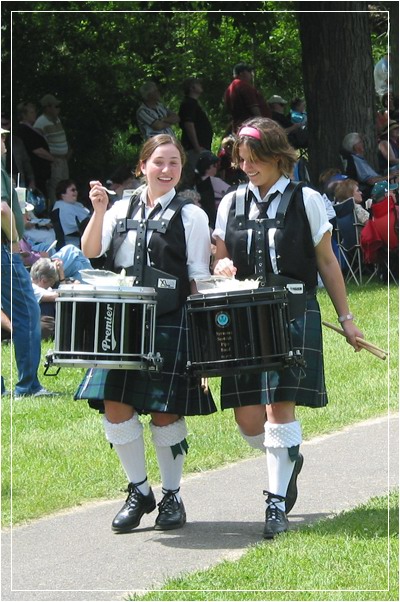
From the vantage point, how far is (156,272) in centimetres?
538

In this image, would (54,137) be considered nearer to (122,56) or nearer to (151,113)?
(151,113)

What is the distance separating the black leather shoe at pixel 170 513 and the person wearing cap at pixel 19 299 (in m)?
3.09

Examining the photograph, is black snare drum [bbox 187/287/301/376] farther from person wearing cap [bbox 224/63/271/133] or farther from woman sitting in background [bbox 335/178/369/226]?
person wearing cap [bbox 224/63/271/133]

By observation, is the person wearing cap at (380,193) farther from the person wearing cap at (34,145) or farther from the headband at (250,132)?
the headband at (250,132)

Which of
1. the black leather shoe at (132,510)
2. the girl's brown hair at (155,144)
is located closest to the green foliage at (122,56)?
the girl's brown hair at (155,144)

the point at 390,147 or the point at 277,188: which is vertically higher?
the point at 390,147

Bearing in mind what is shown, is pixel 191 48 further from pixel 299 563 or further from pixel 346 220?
pixel 299 563

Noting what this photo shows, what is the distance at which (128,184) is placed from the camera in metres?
14.1

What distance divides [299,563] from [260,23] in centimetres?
1338

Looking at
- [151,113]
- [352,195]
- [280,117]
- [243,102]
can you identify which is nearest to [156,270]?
[352,195]

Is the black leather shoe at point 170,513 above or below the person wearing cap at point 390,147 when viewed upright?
below

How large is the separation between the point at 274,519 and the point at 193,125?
34.8 feet

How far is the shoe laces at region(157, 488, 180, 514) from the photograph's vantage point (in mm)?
5668

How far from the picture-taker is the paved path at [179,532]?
4.89 m
